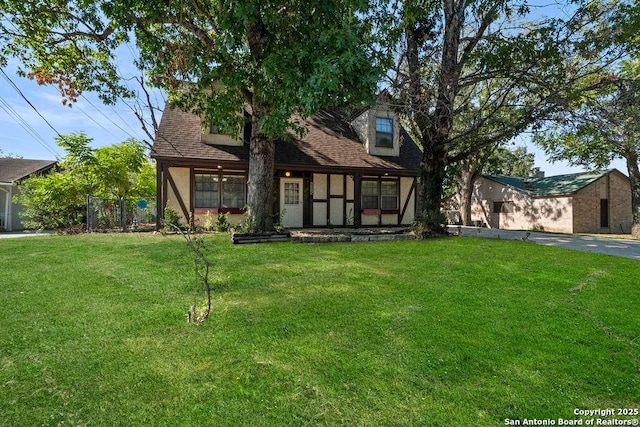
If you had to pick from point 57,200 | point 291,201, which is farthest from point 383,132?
point 57,200

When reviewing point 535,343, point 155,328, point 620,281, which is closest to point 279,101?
point 155,328

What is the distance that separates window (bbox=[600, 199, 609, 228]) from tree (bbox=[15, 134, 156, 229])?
25.4 m

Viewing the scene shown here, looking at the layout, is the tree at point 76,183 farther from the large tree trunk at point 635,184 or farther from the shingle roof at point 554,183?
the large tree trunk at point 635,184

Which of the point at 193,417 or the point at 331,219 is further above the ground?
the point at 331,219

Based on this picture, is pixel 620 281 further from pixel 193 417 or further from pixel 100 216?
pixel 100 216

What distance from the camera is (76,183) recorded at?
498 inches

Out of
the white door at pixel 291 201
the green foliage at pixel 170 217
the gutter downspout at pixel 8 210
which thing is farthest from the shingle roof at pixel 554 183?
the gutter downspout at pixel 8 210

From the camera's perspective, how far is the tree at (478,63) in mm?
8922

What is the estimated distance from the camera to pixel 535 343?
308 centimetres

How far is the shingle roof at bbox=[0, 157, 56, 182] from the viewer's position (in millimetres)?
17469

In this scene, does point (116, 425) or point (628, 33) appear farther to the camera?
point (628, 33)

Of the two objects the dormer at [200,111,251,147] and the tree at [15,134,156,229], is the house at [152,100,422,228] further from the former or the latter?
the tree at [15,134,156,229]

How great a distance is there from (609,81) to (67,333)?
12797 millimetres

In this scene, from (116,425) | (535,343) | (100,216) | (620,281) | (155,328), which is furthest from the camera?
(100,216)
